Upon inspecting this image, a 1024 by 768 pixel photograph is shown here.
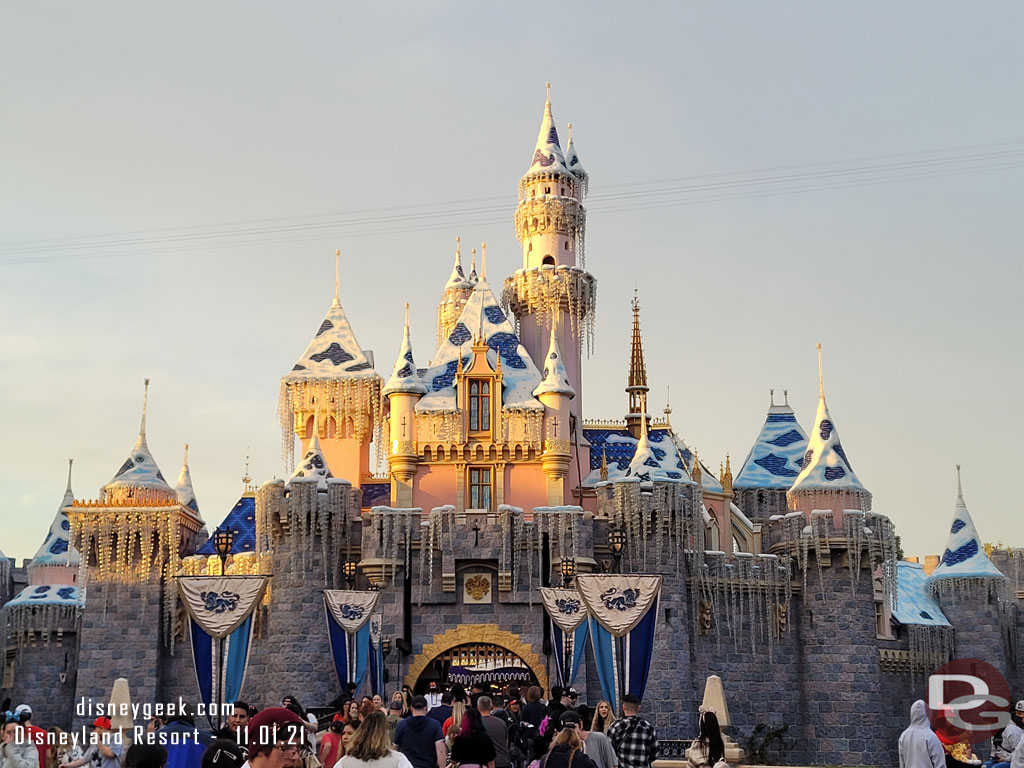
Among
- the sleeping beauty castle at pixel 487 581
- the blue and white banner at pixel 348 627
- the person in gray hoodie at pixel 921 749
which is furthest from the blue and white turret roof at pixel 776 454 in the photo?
the person in gray hoodie at pixel 921 749

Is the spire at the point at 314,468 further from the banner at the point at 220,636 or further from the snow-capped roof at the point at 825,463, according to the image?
the snow-capped roof at the point at 825,463

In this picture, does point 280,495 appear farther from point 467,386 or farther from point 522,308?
point 522,308

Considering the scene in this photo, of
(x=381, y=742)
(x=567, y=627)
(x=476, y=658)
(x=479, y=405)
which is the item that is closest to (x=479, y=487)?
(x=479, y=405)

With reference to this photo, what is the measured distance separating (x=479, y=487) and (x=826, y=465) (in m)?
10.7

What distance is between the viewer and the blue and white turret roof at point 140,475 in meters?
42.0

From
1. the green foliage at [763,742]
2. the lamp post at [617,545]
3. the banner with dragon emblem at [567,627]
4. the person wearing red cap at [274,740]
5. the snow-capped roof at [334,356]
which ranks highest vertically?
the snow-capped roof at [334,356]

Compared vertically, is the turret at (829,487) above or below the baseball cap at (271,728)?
above

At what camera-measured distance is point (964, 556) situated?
4741 cm

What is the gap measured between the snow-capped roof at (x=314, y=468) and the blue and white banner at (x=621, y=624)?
9477mm

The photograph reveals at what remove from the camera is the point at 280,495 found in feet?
128

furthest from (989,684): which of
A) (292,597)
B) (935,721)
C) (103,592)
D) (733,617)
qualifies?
(103,592)

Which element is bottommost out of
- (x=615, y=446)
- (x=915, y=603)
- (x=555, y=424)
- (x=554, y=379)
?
(x=915, y=603)

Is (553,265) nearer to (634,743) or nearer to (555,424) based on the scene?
(555,424)

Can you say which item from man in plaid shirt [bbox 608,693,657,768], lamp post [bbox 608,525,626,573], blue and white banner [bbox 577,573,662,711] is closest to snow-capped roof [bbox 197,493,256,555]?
lamp post [bbox 608,525,626,573]
